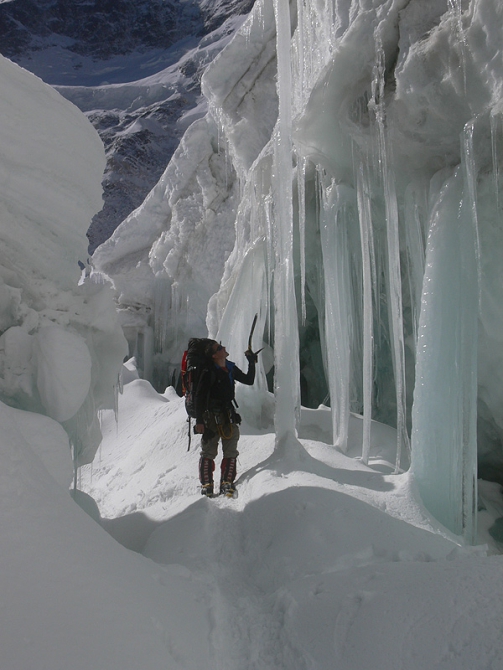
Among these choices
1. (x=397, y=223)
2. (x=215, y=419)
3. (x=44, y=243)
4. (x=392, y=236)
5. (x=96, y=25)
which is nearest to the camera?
(x=44, y=243)

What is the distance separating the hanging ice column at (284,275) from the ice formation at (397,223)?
14mm

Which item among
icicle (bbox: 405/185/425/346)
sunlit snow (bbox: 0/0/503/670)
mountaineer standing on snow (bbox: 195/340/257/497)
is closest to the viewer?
sunlit snow (bbox: 0/0/503/670)

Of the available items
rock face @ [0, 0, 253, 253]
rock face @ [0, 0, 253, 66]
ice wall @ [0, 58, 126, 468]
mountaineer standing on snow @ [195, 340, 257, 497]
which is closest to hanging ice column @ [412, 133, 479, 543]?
mountaineer standing on snow @ [195, 340, 257, 497]

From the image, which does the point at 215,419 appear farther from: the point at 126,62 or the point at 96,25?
the point at 96,25

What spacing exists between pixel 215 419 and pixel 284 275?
5.20 ft

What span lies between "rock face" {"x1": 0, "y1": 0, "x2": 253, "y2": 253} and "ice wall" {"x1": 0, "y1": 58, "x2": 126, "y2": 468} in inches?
975

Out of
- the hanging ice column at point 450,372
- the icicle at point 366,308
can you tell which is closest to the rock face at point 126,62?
the icicle at point 366,308

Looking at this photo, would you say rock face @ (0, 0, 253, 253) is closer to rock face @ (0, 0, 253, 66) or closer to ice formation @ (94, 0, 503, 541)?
rock face @ (0, 0, 253, 66)

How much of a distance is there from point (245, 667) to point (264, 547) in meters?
1.02

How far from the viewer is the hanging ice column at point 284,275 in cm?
441

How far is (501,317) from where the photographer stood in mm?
4238

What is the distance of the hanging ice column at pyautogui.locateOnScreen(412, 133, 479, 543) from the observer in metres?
3.40

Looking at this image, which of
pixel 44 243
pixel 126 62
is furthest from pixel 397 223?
pixel 126 62

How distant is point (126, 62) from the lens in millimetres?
37906
